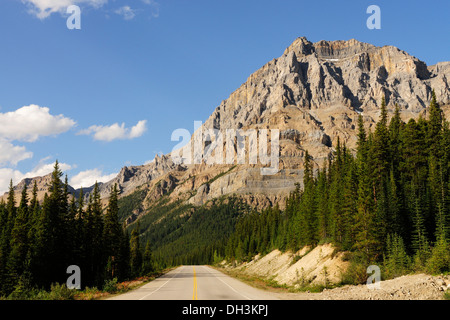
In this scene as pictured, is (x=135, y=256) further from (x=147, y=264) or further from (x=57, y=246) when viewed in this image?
(x=57, y=246)

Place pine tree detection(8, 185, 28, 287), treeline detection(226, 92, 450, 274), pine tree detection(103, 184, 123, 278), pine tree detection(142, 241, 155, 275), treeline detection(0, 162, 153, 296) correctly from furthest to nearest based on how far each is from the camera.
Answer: pine tree detection(142, 241, 155, 275), pine tree detection(103, 184, 123, 278), treeline detection(0, 162, 153, 296), pine tree detection(8, 185, 28, 287), treeline detection(226, 92, 450, 274)

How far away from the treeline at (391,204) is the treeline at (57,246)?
32839mm

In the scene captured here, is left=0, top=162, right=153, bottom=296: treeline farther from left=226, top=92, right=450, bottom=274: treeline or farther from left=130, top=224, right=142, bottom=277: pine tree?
left=226, top=92, right=450, bottom=274: treeline

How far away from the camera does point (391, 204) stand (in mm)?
42031

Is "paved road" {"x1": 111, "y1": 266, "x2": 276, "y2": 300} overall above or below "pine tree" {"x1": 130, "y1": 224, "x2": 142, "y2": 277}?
above

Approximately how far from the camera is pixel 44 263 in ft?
154

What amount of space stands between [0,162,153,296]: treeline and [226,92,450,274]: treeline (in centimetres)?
3284

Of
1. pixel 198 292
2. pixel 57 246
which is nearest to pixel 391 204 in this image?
pixel 198 292

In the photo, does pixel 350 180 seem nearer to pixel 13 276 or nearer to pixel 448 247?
pixel 448 247

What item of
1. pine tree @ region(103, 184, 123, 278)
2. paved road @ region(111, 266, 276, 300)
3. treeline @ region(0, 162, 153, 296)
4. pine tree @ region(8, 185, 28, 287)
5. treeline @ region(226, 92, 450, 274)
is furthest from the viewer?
pine tree @ region(103, 184, 123, 278)

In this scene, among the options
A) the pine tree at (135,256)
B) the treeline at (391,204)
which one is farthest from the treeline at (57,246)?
the treeline at (391,204)

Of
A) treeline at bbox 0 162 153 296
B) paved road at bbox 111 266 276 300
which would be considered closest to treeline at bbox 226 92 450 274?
paved road at bbox 111 266 276 300

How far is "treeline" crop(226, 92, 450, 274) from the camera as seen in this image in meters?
35.6
